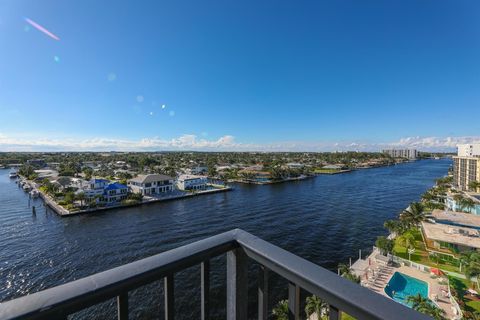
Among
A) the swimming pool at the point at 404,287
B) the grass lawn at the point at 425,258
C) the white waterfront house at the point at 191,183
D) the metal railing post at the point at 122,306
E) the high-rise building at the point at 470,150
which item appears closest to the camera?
the metal railing post at the point at 122,306

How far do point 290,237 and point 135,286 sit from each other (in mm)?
18786

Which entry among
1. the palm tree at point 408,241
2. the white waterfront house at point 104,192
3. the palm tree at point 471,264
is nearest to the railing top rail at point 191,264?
the palm tree at point 471,264

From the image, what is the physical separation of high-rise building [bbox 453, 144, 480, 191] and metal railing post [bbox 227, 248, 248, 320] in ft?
152

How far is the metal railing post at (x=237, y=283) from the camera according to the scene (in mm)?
1176

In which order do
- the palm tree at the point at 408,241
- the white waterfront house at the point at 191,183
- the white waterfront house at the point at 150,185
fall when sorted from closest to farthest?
the palm tree at the point at 408,241 → the white waterfront house at the point at 150,185 → the white waterfront house at the point at 191,183

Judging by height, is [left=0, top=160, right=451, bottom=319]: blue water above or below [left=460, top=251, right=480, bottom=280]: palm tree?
below

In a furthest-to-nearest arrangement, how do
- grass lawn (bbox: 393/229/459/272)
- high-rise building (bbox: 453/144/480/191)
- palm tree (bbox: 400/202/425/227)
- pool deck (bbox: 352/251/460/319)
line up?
high-rise building (bbox: 453/144/480/191), palm tree (bbox: 400/202/425/227), grass lawn (bbox: 393/229/459/272), pool deck (bbox: 352/251/460/319)

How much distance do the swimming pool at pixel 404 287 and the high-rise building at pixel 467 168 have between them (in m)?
32.2

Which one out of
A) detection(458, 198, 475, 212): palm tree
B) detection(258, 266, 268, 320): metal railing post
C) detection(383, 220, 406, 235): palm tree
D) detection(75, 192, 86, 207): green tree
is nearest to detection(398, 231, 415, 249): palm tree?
detection(383, 220, 406, 235): palm tree

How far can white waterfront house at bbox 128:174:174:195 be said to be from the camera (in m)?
33.8

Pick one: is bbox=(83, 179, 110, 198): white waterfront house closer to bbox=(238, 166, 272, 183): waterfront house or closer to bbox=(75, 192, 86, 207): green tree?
bbox=(75, 192, 86, 207): green tree

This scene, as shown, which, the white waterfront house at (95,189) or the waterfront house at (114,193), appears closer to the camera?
the white waterfront house at (95,189)

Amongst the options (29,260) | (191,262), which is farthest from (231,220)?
(191,262)

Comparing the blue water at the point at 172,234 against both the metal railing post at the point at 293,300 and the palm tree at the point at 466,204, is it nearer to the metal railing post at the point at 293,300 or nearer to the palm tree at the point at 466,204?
the palm tree at the point at 466,204
